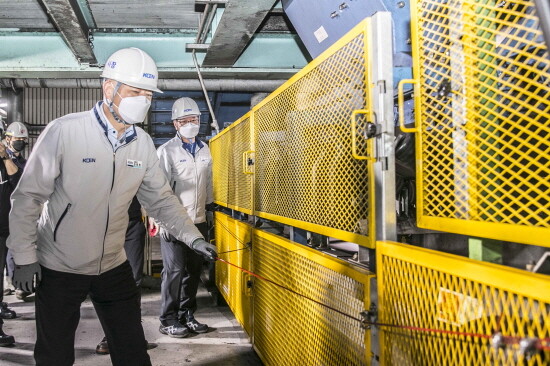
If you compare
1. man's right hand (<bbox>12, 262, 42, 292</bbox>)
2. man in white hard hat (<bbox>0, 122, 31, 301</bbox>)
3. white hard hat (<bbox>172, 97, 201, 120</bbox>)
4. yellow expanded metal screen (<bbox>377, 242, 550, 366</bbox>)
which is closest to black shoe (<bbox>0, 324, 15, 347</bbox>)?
man in white hard hat (<bbox>0, 122, 31, 301</bbox>)

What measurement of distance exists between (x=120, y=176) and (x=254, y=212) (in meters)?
1.32

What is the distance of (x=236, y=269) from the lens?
4.21m

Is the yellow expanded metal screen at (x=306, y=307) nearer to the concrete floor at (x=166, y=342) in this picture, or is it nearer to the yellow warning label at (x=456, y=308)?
the yellow warning label at (x=456, y=308)

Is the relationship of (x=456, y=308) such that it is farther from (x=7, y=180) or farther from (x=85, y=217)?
(x=7, y=180)

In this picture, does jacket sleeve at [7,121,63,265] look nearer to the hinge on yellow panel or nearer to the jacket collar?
the jacket collar

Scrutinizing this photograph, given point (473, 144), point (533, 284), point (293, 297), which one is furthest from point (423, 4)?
point (293, 297)

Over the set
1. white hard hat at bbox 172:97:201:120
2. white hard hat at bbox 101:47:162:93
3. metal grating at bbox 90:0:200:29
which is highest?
metal grating at bbox 90:0:200:29

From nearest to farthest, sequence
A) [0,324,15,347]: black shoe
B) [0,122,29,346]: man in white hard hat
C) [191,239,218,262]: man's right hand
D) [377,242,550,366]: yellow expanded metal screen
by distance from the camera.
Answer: [377,242,550,366]: yellow expanded metal screen
[191,239,218,262]: man's right hand
[0,324,15,347]: black shoe
[0,122,29,346]: man in white hard hat

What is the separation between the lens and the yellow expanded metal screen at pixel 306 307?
1859mm

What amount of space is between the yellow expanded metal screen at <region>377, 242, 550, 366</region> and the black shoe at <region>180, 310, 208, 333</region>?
3170mm

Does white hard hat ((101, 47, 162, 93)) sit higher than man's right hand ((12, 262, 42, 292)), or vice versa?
white hard hat ((101, 47, 162, 93))

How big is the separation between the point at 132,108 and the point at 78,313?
1240 mm

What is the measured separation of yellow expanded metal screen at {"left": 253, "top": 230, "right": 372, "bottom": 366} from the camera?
1.86m

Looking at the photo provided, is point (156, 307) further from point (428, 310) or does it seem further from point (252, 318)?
point (428, 310)
